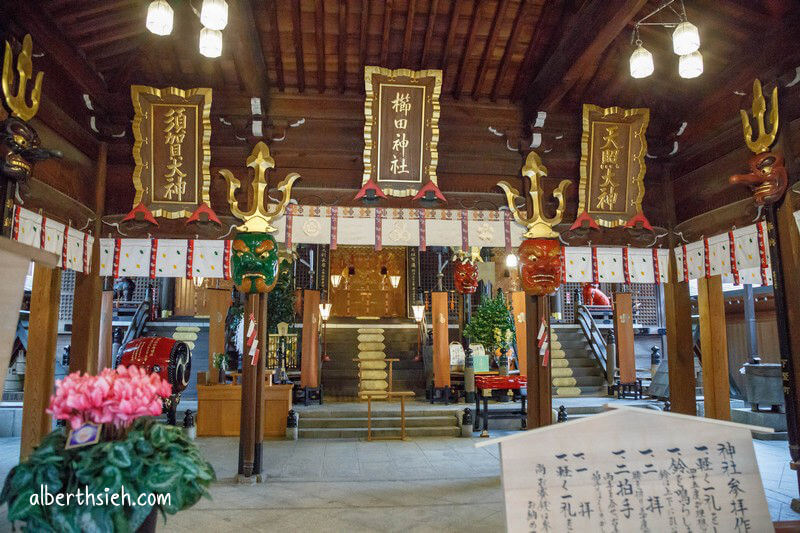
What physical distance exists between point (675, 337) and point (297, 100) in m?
6.34

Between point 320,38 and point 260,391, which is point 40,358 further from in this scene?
point 320,38

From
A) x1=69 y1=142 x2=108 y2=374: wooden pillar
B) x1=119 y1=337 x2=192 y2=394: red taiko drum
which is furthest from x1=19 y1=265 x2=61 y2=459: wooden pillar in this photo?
x1=119 y1=337 x2=192 y2=394: red taiko drum

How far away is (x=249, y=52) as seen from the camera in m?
5.74

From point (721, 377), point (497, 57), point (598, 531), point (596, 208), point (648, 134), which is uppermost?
point (497, 57)

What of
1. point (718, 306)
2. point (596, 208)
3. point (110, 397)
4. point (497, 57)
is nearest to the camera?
point (110, 397)

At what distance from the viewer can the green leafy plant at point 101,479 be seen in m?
2.26

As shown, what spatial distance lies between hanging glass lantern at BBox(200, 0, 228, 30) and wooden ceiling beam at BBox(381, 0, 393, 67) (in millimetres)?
2428

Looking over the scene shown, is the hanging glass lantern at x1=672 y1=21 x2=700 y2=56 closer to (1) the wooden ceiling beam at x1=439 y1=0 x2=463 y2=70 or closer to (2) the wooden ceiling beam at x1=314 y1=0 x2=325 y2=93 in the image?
(1) the wooden ceiling beam at x1=439 y1=0 x2=463 y2=70

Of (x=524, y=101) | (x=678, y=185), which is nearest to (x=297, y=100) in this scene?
(x=524, y=101)

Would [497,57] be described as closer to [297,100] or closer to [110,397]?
[297,100]

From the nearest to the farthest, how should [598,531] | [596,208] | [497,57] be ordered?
[598,531]
[497,57]
[596,208]

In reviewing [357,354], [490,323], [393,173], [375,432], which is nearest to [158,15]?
[393,173]

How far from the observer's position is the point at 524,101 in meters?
7.44

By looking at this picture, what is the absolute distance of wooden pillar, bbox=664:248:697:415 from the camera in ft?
24.0
